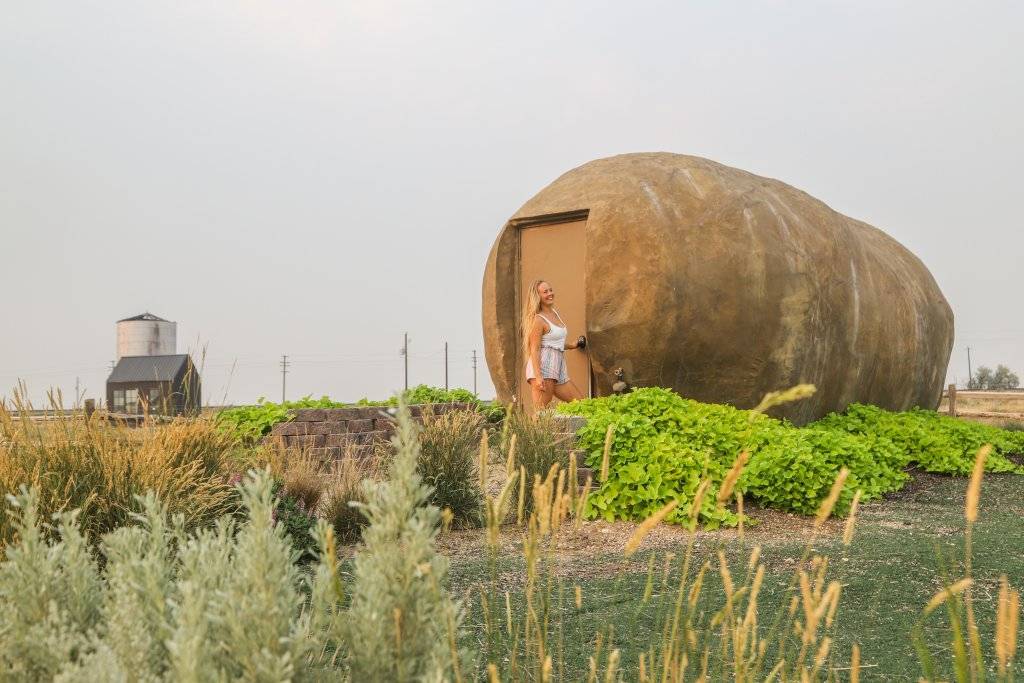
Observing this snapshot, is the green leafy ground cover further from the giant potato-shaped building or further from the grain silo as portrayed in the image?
the grain silo

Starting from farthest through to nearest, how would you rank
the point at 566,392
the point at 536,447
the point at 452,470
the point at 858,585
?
the point at 566,392, the point at 536,447, the point at 452,470, the point at 858,585

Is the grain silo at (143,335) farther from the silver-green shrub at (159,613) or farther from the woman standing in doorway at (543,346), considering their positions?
the silver-green shrub at (159,613)

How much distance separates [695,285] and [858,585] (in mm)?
4643

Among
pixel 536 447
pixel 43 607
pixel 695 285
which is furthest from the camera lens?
pixel 695 285

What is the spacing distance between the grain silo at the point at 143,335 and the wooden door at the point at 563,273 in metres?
19.9

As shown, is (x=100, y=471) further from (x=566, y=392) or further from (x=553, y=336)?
(x=566, y=392)

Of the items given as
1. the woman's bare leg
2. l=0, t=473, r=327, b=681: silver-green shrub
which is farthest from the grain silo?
l=0, t=473, r=327, b=681: silver-green shrub

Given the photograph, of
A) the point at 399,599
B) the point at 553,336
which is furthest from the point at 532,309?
the point at 399,599

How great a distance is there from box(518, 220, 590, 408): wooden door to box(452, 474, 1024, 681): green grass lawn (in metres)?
3.53

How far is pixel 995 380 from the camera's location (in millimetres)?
45188

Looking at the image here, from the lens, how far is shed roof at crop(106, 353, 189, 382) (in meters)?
20.8

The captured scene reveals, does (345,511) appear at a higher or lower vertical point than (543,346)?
lower

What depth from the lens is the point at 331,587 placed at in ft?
6.28

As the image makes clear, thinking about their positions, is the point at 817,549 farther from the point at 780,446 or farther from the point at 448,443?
the point at 448,443
